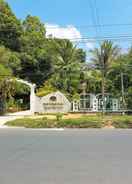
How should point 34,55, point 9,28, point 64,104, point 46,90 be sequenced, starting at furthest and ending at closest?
1. point 34,55
2. point 9,28
3. point 46,90
4. point 64,104

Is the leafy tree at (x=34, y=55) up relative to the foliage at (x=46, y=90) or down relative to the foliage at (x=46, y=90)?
up

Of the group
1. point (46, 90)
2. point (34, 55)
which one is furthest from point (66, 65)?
point (46, 90)

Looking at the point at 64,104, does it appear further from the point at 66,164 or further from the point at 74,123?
the point at 66,164

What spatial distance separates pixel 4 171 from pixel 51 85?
50859mm

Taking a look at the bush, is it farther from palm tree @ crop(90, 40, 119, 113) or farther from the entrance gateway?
palm tree @ crop(90, 40, 119, 113)

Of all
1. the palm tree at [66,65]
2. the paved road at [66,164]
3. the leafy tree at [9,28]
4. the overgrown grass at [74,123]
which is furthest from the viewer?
the leafy tree at [9,28]

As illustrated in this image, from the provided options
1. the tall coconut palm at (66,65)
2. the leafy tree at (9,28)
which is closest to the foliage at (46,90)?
the tall coconut palm at (66,65)

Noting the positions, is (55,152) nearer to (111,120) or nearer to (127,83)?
(111,120)

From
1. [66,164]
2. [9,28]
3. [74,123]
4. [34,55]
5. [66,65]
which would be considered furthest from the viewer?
[34,55]

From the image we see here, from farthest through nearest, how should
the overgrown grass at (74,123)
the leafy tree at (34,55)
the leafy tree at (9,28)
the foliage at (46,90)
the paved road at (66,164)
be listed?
the leafy tree at (34,55)
the leafy tree at (9,28)
the foliage at (46,90)
the overgrown grass at (74,123)
the paved road at (66,164)

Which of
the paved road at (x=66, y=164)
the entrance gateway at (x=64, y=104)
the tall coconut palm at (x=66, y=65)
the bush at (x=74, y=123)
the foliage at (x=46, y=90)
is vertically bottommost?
the paved road at (x=66, y=164)

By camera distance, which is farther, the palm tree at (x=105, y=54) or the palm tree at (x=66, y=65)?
the palm tree at (x=66, y=65)

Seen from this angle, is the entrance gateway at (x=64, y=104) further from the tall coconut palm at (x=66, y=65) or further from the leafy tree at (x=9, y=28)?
the leafy tree at (x=9, y=28)

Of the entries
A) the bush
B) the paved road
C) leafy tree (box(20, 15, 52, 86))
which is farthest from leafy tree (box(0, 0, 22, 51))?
the paved road
